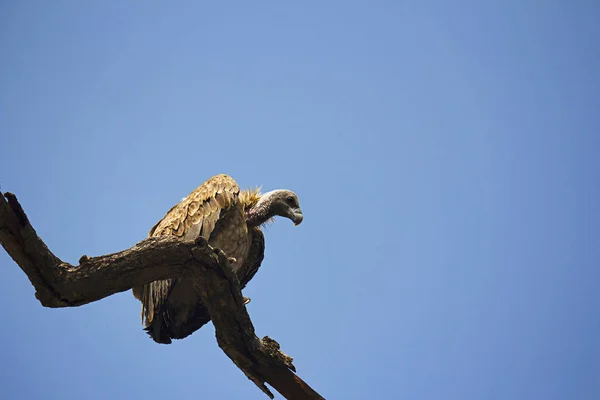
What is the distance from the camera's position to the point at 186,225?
26.9ft

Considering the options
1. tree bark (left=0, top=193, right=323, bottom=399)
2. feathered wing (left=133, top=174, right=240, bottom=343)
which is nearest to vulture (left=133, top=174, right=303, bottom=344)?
feathered wing (left=133, top=174, right=240, bottom=343)

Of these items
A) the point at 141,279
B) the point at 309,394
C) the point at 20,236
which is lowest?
the point at 20,236

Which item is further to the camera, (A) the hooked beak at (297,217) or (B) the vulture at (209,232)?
(A) the hooked beak at (297,217)

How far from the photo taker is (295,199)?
952cm

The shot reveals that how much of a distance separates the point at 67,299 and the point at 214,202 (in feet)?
10.8

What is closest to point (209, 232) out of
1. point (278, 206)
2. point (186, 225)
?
point (186, 225)

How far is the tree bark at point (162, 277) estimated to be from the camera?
16.3 feet

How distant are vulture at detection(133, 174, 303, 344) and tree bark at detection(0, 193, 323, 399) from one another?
1161mm

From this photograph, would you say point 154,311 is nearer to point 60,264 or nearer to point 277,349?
point 277,349

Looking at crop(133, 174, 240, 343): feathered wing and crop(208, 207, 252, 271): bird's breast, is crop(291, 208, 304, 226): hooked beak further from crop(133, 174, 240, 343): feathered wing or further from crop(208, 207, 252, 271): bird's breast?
crop(133, 174, 240, 343): feathered wing

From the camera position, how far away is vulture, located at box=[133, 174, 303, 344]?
782 centimetres

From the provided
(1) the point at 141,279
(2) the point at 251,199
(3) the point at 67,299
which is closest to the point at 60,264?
(3) the point at 67,299

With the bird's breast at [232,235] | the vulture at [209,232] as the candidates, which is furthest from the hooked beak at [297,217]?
the bird's breast at [232,235]

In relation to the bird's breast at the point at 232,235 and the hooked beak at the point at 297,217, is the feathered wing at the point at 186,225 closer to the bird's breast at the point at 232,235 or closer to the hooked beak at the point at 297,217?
the bird's breast at the point at 232,235
